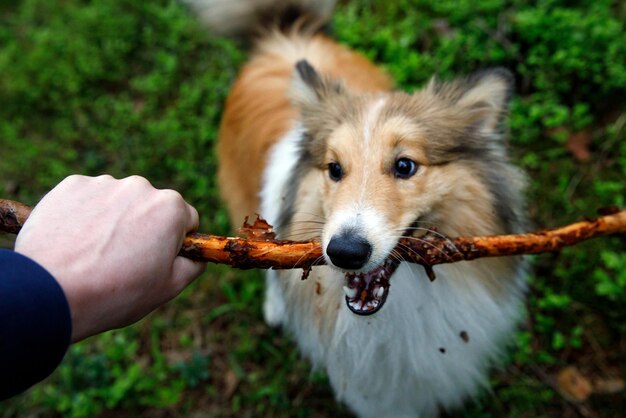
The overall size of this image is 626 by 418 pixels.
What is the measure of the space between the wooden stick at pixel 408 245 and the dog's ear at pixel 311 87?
83 cm

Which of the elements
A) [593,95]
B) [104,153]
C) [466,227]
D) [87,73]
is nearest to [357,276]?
[466,227]

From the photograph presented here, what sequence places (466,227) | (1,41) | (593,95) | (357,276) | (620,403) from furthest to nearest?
(1,41) < (593,95) < (620,403) < (466,227) < (357,276)

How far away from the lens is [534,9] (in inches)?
145

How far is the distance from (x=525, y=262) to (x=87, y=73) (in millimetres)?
3896

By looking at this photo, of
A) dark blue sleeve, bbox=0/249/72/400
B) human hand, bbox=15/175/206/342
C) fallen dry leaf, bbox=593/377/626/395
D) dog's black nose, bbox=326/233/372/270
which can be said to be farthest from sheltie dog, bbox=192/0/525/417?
dark blue sleeve, bbox=0/249/72/400

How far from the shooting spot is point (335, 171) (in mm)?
2074

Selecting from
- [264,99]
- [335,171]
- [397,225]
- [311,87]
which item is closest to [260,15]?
[264,99]

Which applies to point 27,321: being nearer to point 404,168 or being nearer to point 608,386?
point 404,168

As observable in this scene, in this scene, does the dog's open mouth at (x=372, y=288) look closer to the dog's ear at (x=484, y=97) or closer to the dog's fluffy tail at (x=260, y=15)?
the dog's ear at (x=484, y=97)

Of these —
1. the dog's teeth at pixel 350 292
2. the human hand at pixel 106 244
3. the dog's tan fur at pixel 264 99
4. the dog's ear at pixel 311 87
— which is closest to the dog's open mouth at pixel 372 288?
the dog's teeth at pixel 350 292

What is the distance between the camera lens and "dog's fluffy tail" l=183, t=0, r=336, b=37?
11.1ft

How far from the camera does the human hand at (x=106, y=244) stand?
4.08ft

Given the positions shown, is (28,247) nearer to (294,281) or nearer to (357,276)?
(357,276)

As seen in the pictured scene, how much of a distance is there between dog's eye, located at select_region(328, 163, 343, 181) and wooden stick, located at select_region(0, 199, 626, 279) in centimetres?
36
